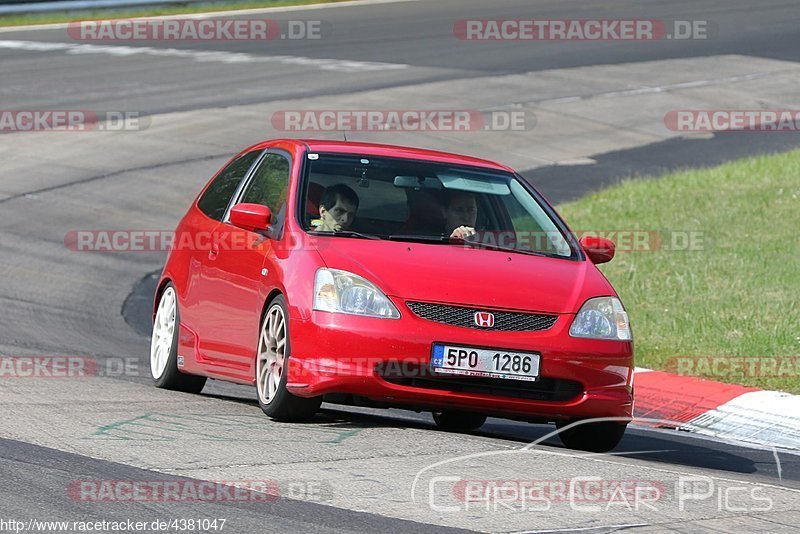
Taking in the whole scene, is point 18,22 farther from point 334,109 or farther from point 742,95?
point 742,95

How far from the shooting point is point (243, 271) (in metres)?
9.07

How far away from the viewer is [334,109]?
24.8m

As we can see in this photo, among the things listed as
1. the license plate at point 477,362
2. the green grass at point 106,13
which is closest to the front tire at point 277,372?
the license plate at point 477,362

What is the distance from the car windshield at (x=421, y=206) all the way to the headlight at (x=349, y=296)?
60 centimetres

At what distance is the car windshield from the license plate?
951 mm

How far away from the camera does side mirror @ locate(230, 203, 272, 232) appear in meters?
8.80

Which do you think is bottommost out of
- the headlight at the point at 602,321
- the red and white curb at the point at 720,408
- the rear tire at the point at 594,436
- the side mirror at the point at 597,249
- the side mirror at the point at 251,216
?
the red and white curb at the point at 720,408

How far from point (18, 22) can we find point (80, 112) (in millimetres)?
10898

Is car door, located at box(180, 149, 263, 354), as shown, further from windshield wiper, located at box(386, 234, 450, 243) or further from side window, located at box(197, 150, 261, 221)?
windshield wiper, located at box(386, 234, 450, 243)

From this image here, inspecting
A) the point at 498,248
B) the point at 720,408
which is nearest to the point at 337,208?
the point at 498,248

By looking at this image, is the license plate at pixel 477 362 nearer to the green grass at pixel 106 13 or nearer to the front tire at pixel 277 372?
the front tire at pixel 277 372

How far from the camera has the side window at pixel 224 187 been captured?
9.98 meters

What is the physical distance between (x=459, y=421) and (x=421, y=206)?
1.47m

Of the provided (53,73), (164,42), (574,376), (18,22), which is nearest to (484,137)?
(53,73)
